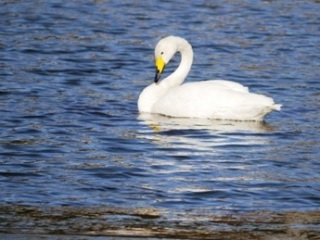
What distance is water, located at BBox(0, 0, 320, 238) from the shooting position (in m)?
10.1

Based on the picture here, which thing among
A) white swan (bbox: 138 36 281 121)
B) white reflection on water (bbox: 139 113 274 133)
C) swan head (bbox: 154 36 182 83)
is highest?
swan head (bbox: 154 36 182 83)

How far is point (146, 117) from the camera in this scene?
1428 cm

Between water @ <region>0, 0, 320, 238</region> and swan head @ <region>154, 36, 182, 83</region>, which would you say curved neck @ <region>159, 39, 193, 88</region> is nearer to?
swan head @ <region>154, 36, 182, 83</region>

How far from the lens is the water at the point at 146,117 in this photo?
33.1 feet

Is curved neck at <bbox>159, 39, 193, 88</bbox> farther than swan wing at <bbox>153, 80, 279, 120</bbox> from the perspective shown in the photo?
Yes

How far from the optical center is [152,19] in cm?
2145

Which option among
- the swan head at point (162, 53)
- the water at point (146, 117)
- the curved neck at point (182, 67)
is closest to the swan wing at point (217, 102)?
the water at point (146, 117)

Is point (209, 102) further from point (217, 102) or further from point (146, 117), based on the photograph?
point (146, 117)

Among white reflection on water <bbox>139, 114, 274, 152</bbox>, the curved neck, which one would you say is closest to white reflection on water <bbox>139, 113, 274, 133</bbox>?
white reflection on water <bbox>139, 114, 274, 152</bbox>

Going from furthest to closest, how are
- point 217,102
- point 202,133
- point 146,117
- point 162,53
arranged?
1. point 162,53
2. point 146,117
3. point 217,102
4. point 202,133

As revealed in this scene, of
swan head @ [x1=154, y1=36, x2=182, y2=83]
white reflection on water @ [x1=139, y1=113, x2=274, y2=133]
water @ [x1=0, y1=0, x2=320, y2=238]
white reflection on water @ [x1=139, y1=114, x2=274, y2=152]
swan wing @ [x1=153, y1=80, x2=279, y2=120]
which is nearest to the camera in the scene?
water @ [x1=0, y1=0, x2=320, y2=238]

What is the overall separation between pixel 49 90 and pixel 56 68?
1.58m

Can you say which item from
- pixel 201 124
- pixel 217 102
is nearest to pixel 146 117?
pixel 201 124

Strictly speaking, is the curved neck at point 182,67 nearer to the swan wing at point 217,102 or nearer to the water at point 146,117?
the water at point 146,117
